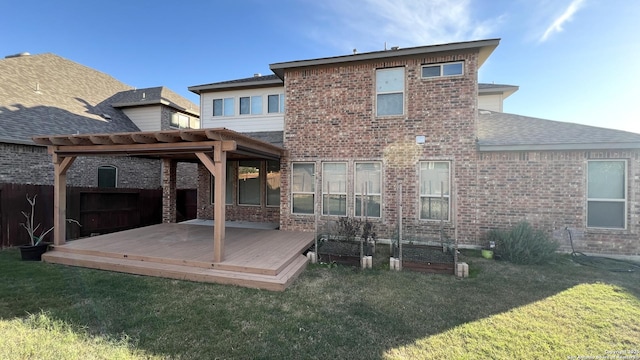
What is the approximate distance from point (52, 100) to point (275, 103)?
35.8 ft

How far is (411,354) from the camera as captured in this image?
304 centimetres

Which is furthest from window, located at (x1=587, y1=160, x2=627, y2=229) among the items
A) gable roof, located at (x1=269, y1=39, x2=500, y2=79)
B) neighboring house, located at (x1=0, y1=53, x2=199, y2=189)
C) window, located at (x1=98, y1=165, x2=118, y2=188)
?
window, located at (x1=98, y1=165, x2=118, y2=188)

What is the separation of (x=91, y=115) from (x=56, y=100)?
1.36 meters

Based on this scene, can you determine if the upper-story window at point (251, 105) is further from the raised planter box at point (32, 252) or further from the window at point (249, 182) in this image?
the raised planter box at point (32, 252)

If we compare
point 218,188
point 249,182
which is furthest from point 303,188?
point 218,188

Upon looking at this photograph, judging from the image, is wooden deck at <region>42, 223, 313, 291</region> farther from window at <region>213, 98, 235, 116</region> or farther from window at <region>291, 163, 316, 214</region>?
window at <region>213, 98, 235, 116</region>

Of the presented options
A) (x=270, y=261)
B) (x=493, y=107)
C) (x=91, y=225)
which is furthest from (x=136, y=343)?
(x=493, y=107)

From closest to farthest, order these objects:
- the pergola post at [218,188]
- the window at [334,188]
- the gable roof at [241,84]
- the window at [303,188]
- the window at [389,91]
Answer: the pergola post at [218,188]
the window at [389,91]
the window at [334,188]
the window at [303,188]
the gable roof at [241,84]

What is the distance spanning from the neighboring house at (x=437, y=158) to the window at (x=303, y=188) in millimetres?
33

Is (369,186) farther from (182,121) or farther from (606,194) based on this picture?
(182,121)

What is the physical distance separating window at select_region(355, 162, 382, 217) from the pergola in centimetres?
274

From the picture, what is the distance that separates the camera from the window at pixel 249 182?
1061 centimetres

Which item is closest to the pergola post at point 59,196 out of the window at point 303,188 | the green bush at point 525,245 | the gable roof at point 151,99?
the window at point 303,188

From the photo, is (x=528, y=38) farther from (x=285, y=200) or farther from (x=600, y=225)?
(x=285, y=200)
